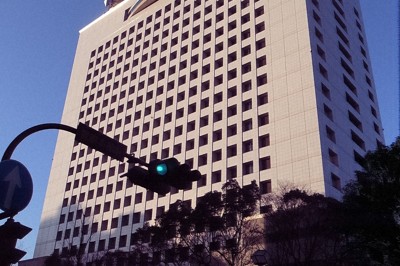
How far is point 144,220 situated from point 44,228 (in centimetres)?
1913

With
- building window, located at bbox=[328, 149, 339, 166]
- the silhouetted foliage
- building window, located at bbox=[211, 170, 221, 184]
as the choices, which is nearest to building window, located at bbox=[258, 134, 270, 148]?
building window, located at bbox=[211, 170, 221, 184]

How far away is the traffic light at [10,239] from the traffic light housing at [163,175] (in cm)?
159

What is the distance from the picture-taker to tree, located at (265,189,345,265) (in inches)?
964

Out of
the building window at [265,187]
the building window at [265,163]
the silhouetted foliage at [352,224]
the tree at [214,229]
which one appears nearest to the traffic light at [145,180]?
the silhouetted foliage at [352,224]

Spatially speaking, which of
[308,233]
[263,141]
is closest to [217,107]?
[263,141]

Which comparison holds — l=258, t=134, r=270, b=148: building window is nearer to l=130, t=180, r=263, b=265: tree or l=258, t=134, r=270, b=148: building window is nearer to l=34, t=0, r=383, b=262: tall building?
l=34, t=0, r=383, b=262: tall building

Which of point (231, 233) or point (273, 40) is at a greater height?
point (273, 40)

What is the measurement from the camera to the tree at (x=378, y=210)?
22844mm

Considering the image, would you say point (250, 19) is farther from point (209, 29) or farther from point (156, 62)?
point (156, 62)

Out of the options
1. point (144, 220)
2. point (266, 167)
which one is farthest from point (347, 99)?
point (144, 220)

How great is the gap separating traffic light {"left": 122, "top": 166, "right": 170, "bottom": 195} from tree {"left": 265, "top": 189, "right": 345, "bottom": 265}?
64.1ft

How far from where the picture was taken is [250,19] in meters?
52.2

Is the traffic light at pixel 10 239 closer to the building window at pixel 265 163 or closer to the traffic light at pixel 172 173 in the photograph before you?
the traffic light at pixel 172 173

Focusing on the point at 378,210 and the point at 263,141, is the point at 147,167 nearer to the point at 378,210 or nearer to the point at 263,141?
the point at 378,210
